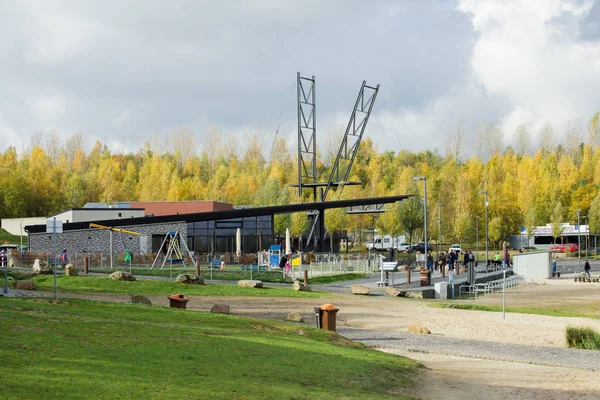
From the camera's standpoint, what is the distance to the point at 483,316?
29.9 m

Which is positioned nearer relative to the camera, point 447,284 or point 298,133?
point 447,284

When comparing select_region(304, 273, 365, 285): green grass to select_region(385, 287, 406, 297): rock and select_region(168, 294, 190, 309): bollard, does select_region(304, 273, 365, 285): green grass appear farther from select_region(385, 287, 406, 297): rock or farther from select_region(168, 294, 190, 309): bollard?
select_region(168, 294, 190, 309): bollard

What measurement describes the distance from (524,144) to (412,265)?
110 meters

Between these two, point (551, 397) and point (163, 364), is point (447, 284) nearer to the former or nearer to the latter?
point (551, 397)

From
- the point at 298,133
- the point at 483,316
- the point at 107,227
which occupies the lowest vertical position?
the point at 483,316

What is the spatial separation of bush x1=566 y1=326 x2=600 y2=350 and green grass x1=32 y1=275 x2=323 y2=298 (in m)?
14.1

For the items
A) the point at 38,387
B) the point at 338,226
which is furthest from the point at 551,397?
the point at 338,226

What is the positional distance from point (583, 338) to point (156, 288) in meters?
19.9

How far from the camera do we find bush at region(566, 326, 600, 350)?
21875mm

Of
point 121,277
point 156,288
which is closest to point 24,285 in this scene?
point 156,288

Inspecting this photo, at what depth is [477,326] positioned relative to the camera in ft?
87.2

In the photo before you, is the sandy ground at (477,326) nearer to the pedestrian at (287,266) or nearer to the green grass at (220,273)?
the green grass at (220,273)

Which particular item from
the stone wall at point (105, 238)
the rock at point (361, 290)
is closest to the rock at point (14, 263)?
the stone wall at point (105, 238)

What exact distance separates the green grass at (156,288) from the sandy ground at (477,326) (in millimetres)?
1538
